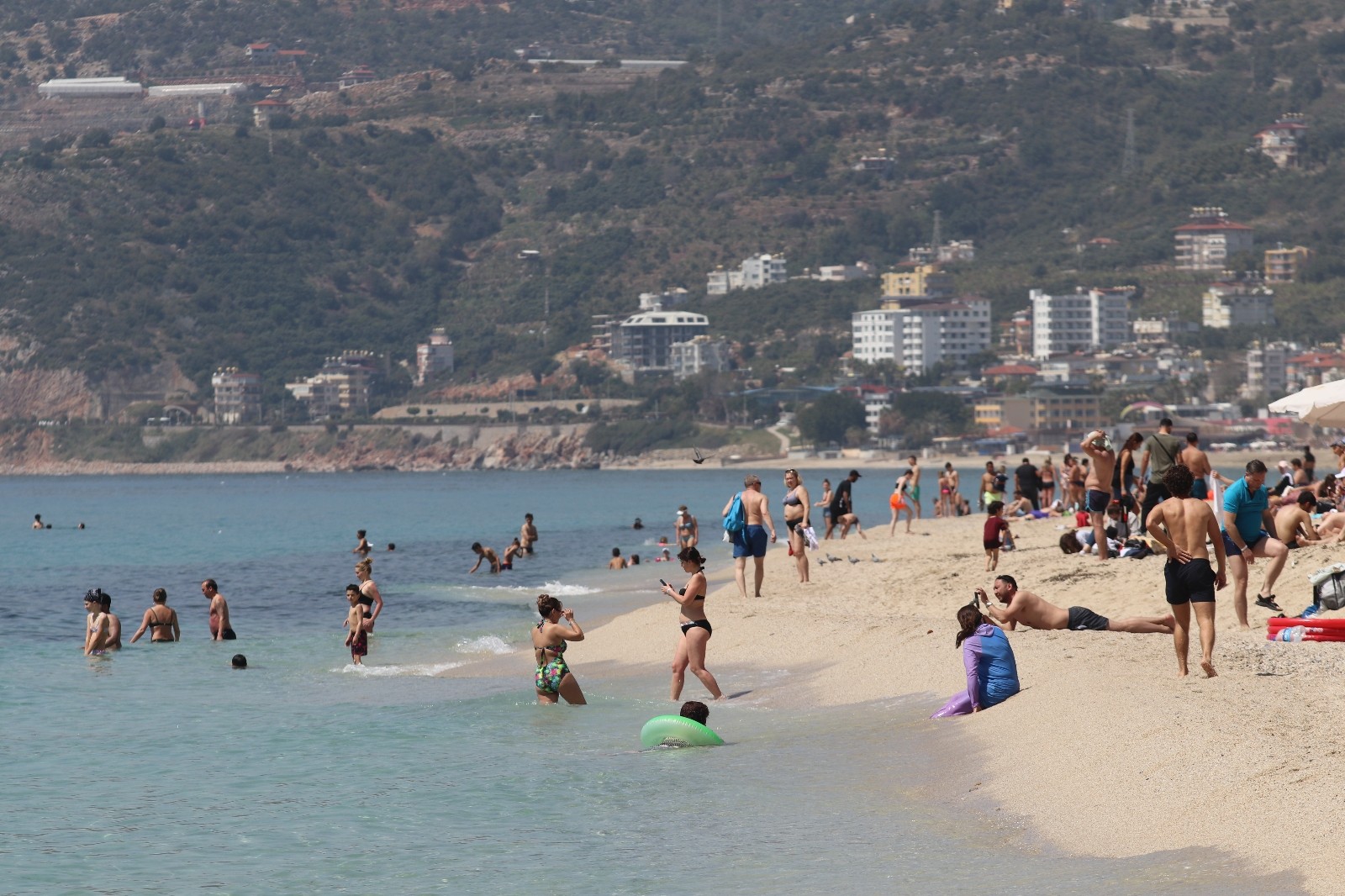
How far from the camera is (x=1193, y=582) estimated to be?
39.4 ft

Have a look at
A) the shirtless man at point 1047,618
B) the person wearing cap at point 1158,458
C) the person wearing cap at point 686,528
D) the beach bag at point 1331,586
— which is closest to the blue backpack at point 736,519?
the person wearing cap at point 1158,458

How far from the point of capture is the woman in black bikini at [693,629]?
14.7 metres

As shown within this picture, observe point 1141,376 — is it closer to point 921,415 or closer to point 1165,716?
point 921,415

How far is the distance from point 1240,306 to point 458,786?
182778 mm

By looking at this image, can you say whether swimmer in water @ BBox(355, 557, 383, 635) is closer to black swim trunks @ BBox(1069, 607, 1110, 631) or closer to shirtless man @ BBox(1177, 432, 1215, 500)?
black swim trunks @ BBox(1069, 607, 1110, 631)

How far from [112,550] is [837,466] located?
101 m

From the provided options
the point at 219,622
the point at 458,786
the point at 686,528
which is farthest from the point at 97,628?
the point at 686,528

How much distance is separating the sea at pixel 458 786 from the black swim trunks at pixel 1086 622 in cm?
170

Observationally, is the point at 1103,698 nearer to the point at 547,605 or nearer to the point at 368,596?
the point at 547,605

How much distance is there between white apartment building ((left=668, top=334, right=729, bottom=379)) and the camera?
192 meters

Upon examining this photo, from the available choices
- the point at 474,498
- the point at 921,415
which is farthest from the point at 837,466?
the point at 474,498

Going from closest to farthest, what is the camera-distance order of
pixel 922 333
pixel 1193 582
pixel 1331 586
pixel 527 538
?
pixel 1193 582, pixel 1331 586, pixel 527 538, pixel 922 333

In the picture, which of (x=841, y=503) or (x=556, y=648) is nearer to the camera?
(x=556, y=648)

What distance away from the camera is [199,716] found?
54.2 ft
